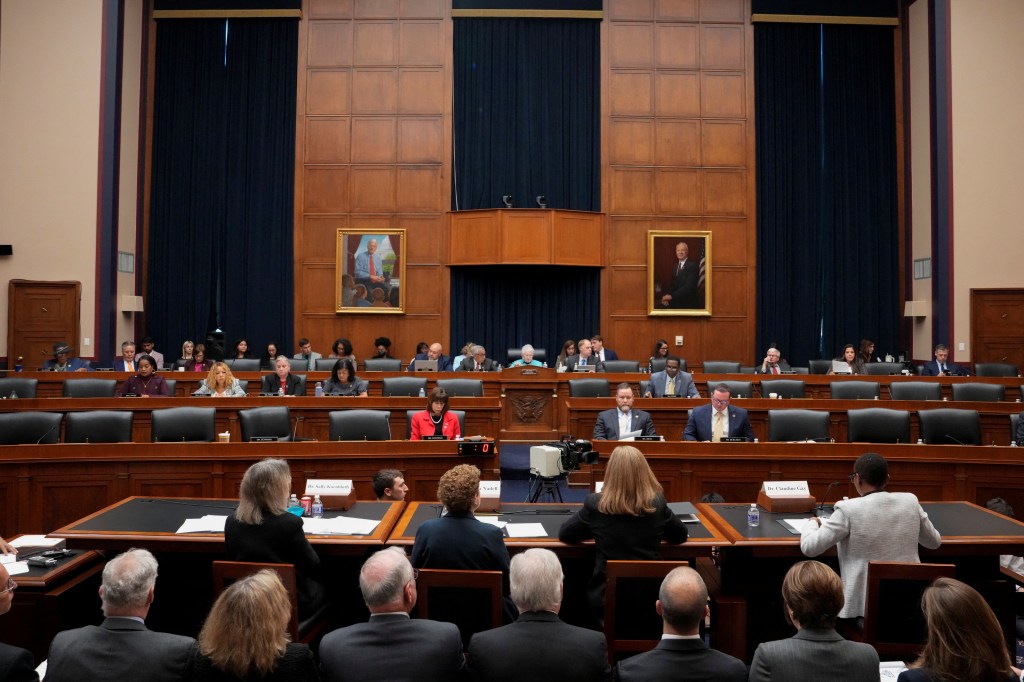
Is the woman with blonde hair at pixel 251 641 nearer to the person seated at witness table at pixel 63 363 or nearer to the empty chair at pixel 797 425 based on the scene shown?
the empty chair at pixel 797 425

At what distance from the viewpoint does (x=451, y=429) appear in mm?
6805

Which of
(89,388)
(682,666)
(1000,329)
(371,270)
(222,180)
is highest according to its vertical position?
(222,180)

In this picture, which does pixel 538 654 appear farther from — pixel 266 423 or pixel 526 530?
pixel 266 423

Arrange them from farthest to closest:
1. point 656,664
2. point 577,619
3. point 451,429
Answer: point 451,429 → point 577,619 → point 656,664

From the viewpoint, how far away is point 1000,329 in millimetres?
12523

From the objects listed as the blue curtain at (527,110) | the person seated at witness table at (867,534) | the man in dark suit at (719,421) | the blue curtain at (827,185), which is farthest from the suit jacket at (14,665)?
the blue curtain at (827,185)

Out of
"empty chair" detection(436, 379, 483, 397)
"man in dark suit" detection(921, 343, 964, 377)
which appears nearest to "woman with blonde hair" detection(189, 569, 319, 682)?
"empty chair" detection(436, 379, 483, 397)

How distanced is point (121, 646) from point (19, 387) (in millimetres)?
7081

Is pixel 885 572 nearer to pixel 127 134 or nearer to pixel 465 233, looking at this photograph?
pixel 465 233

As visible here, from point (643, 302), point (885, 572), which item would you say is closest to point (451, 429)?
point (885, 572)

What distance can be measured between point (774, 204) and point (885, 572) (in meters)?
11.6

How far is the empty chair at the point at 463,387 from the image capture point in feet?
28.4

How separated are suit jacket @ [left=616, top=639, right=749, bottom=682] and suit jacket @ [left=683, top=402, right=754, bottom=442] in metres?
4.64

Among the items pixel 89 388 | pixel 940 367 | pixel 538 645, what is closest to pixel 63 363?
pixel 89 388
